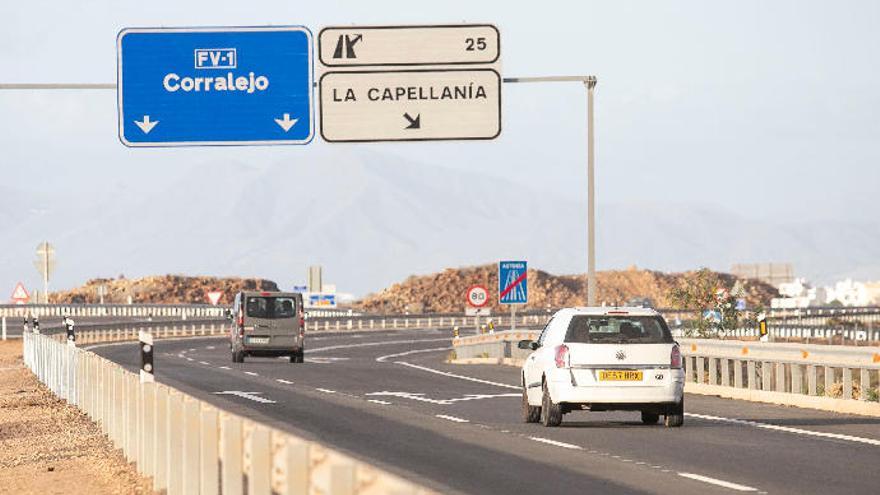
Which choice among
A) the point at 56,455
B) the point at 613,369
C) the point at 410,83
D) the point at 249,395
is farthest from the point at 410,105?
the point at 56,455

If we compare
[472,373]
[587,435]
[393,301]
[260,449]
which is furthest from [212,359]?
[393,301]

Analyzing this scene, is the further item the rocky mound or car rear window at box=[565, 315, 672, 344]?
the rocky mound

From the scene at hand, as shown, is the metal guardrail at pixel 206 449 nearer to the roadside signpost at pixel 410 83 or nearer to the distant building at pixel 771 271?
the roadside signpost at pixel 410 83

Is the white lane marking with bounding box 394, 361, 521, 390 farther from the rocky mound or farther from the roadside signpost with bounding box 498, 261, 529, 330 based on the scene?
the rocky mound

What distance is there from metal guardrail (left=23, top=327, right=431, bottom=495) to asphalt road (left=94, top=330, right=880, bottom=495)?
2299 millimetres

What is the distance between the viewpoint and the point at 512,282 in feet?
167

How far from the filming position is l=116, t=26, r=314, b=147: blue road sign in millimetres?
30438

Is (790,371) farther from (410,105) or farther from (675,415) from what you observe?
(675,415)

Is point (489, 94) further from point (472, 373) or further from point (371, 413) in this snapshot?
point (472, 373)

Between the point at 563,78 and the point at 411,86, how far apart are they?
2.88 metres

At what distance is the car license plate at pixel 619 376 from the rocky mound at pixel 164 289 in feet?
483

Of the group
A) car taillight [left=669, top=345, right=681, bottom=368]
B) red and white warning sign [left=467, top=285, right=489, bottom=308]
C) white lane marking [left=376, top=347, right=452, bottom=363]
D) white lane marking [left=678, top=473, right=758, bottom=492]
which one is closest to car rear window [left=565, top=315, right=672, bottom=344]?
car taillight [left=669, top=345, right=681, bottom=368]

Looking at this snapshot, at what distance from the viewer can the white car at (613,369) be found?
23.7 meters

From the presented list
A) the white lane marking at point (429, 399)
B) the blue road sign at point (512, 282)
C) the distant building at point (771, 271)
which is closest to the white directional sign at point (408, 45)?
the white lane marking at point (429, 399)
